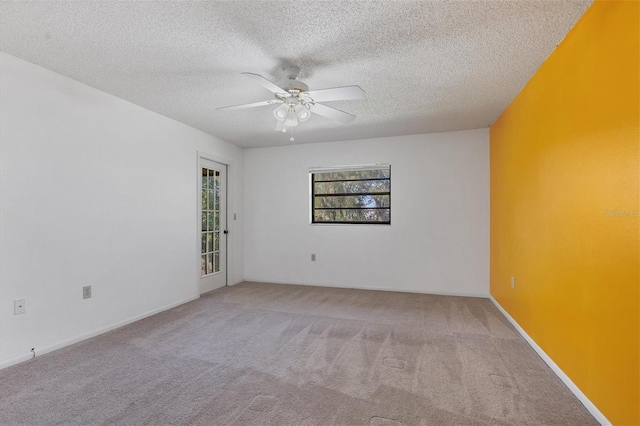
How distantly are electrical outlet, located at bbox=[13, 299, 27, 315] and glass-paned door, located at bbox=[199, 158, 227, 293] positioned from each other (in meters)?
2.16

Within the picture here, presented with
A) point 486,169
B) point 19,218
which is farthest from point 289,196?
point 19,218

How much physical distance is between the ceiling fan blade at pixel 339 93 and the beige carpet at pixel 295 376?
2.06 meters

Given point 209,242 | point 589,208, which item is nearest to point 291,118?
point 589,208

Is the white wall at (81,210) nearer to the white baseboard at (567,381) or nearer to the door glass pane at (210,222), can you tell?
the door glass pane at (210,222)

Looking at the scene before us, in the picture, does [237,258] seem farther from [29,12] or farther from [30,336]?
[29,12]

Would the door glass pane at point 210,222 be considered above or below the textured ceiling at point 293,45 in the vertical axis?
below

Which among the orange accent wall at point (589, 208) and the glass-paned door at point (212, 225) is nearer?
the orange accent wall at point (589, 208)

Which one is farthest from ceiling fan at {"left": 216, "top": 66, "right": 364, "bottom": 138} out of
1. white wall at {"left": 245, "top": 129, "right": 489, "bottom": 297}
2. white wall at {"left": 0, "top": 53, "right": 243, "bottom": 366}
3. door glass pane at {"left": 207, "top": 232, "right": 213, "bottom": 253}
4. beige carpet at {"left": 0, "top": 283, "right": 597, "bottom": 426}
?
door glass pane at {"left": 207, "top": 232, "right": 213, "bottom": 253}

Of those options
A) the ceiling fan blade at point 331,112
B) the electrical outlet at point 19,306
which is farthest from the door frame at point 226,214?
the ceiling fan blade at point 331,112

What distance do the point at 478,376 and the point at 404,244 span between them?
A: 2.67 meters

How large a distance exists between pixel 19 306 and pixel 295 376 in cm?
226

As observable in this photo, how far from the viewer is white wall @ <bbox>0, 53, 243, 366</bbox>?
2475 mm

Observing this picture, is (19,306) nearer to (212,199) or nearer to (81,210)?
(81,210)

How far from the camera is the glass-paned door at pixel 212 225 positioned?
4781mm
